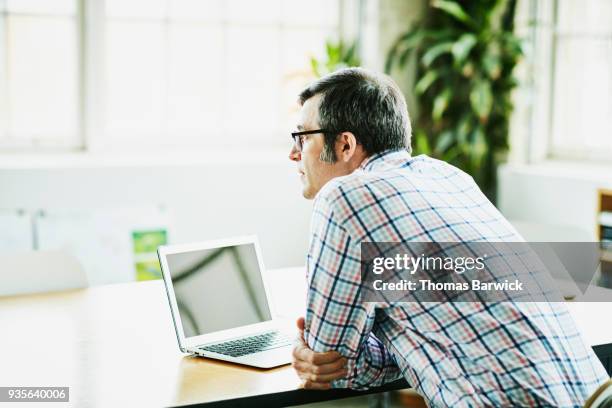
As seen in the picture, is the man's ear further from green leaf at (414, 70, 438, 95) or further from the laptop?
green leaf at (414, 70, 438, 95)

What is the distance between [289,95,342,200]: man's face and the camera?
1979 millimetres

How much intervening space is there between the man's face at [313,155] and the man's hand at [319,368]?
436 mm

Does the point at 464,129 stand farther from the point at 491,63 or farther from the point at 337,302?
the point at 337,302

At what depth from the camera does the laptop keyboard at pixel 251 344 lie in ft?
6.40

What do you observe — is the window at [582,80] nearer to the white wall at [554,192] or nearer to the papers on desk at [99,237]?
the white wall at [554,192]

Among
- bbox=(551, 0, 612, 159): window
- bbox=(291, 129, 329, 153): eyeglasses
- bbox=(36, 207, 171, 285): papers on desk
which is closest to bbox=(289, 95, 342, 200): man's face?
bbox=(291, 129, 329, 153): eyeglasses

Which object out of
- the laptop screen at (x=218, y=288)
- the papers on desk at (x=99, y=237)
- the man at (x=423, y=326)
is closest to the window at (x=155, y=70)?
the papers on desk at (x=99, y=237)

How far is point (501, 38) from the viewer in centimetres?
459

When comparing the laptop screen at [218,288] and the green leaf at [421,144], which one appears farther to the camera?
the green leaf at [421,144]

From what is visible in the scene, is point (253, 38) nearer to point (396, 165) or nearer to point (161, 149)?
point (161, 149)

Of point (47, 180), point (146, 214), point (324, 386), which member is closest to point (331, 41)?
point (146, 214)

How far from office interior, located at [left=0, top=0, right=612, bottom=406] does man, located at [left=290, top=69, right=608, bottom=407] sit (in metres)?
2.30

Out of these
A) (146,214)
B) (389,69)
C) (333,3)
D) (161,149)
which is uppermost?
(333,3)

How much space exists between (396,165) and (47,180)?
2.60 metres
